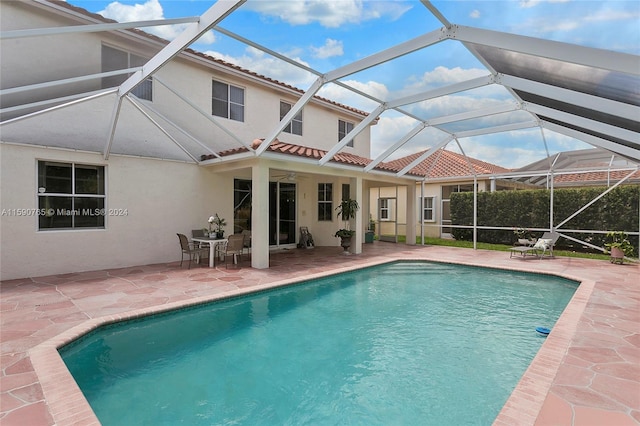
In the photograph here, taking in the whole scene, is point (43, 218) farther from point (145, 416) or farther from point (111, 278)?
point (145, 416)

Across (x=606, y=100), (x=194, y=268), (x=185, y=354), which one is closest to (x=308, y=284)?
(x=194, y=268)

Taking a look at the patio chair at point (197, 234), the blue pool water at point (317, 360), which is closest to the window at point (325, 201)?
the patio chair at point (197, 234)

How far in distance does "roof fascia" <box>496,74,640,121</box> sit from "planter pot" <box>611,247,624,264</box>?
955 centimetres

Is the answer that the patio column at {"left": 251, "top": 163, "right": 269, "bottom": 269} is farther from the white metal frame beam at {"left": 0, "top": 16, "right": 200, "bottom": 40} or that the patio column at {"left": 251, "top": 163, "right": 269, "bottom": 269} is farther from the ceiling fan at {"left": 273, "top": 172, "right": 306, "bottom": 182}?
the white metal frame beam at {"left": 0, "top": 16, "right": 200, "bottom": 40}

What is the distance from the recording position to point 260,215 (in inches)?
434

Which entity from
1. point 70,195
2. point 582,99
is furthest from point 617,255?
point 70,195

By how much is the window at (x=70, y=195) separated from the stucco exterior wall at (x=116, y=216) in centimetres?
23

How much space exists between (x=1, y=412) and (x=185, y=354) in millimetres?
2319

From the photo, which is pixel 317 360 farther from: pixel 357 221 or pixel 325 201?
pixel 325 201

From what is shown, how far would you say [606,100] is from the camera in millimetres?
5309

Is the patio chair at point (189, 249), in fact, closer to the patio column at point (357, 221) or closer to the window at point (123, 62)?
the window at point (123, 62)

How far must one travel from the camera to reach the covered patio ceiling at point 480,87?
462 centimetres

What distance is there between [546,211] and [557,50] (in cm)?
1535

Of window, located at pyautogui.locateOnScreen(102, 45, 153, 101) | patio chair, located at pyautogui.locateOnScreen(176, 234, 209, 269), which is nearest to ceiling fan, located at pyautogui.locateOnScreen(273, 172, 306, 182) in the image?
patio chair, located at pyautogui.locateOnScreen(176, 234, 209, 269)
